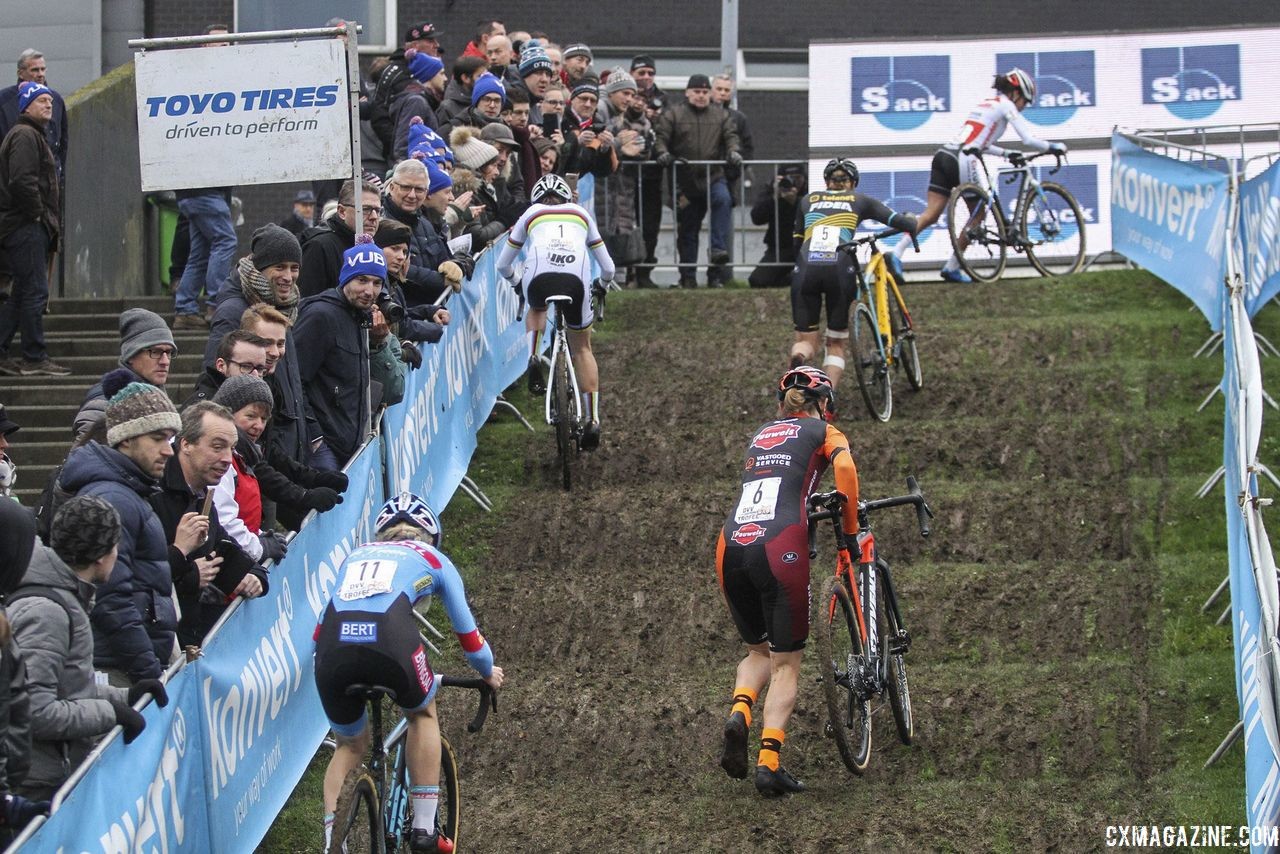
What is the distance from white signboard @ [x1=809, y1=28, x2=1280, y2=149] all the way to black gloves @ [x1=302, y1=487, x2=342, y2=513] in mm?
11716

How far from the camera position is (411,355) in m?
12.3

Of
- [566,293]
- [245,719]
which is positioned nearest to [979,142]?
[566,293]

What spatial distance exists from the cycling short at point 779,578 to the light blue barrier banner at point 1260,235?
6609mm

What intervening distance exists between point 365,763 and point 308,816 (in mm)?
908

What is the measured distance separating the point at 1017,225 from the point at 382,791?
1221 centimetres

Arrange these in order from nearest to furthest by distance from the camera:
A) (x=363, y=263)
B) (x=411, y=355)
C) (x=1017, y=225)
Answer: (x=363, y=263)
(x=411, y=355)
(x=1017, y=225)

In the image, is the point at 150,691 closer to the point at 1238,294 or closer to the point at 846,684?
the point at 846,684

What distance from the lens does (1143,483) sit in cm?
1369

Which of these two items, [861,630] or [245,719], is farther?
[861,630]

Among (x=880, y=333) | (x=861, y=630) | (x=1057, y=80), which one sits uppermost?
(x=1057, y=80)

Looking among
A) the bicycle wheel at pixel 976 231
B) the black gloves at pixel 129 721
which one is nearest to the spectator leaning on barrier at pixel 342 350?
the black gloves at pixel 129 721

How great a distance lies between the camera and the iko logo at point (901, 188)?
20.3 metres

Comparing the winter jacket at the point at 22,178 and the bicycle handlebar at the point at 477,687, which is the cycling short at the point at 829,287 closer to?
the winter jacket at the point at 22,178

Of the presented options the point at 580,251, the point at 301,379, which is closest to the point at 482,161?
the point at 580,251
